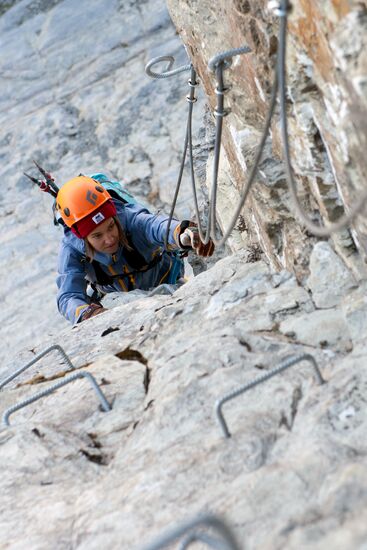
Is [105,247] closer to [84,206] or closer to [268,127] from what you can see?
[84,206]

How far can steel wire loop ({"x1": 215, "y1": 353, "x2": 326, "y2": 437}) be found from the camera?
241 cm

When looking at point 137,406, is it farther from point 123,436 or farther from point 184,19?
point 184,19

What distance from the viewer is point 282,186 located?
132 inches

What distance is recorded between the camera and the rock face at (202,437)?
209 cm

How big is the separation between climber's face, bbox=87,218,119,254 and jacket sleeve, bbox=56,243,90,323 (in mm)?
247

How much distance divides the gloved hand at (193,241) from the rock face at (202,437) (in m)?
0.68

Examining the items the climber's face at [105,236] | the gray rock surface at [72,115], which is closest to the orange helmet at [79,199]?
the climber's face at [105,236]

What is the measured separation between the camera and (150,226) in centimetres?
A: 525

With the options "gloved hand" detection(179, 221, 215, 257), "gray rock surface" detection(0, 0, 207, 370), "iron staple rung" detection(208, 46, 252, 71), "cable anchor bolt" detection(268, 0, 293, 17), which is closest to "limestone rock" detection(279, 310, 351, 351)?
"iron staple rung" detection(208, 46, 252, 71)

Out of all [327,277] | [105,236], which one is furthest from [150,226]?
[327,277]

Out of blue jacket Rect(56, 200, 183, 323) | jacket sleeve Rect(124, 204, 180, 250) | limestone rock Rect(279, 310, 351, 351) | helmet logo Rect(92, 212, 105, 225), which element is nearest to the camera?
limestone rock Rect(279, 310, 351, 351)

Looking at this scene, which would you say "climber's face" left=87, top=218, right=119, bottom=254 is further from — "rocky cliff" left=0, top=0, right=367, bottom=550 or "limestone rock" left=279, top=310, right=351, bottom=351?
"limestone rock" left=279, top=310, right=351, bottom=351

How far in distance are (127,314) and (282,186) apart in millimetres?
1440

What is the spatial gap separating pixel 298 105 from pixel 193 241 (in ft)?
6.76
